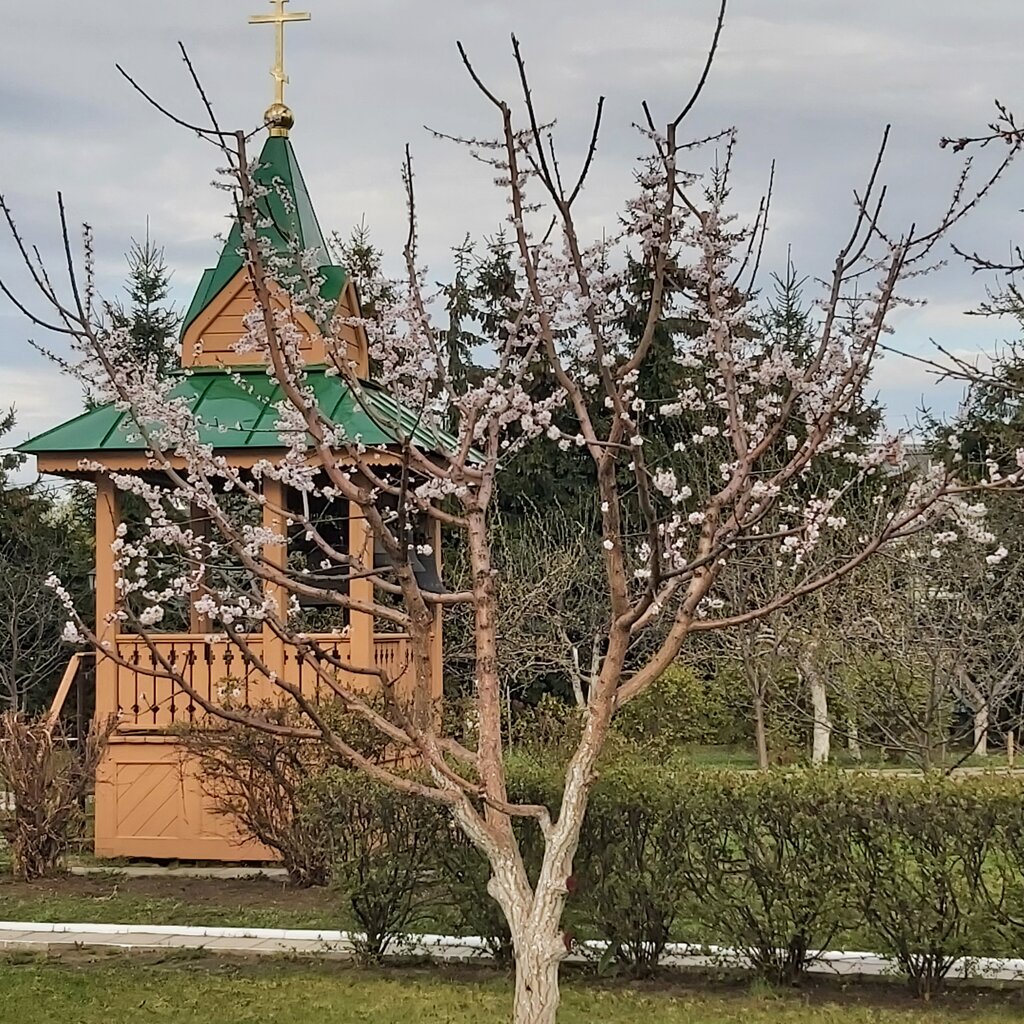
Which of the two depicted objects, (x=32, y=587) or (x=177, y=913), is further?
(x=32, y=587)

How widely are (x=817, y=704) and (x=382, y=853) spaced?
31.7ft

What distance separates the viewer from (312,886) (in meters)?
8.67

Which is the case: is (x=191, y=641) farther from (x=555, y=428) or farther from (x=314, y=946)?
(x=555, y=428)

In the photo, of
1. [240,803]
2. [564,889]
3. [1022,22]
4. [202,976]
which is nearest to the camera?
[564,889]

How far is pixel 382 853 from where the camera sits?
655cm

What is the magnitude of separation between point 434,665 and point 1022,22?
6872 mm

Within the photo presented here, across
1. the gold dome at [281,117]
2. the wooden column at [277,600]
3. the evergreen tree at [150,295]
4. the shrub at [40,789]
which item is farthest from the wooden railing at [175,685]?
the evergreen tree at [150,295]

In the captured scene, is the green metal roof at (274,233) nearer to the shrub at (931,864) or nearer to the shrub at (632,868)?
the shrub at (632,868)

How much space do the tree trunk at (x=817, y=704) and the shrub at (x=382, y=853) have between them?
5.94 meters

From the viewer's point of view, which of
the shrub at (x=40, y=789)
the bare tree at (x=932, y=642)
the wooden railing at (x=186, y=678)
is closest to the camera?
the shrub at (x=40, y=789)

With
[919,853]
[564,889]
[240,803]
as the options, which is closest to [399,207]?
[564,889]

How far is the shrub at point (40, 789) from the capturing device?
29.4 feet

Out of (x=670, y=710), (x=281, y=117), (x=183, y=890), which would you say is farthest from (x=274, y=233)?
(x=670, y=710)

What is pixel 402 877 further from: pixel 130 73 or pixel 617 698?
pixel 130 73
